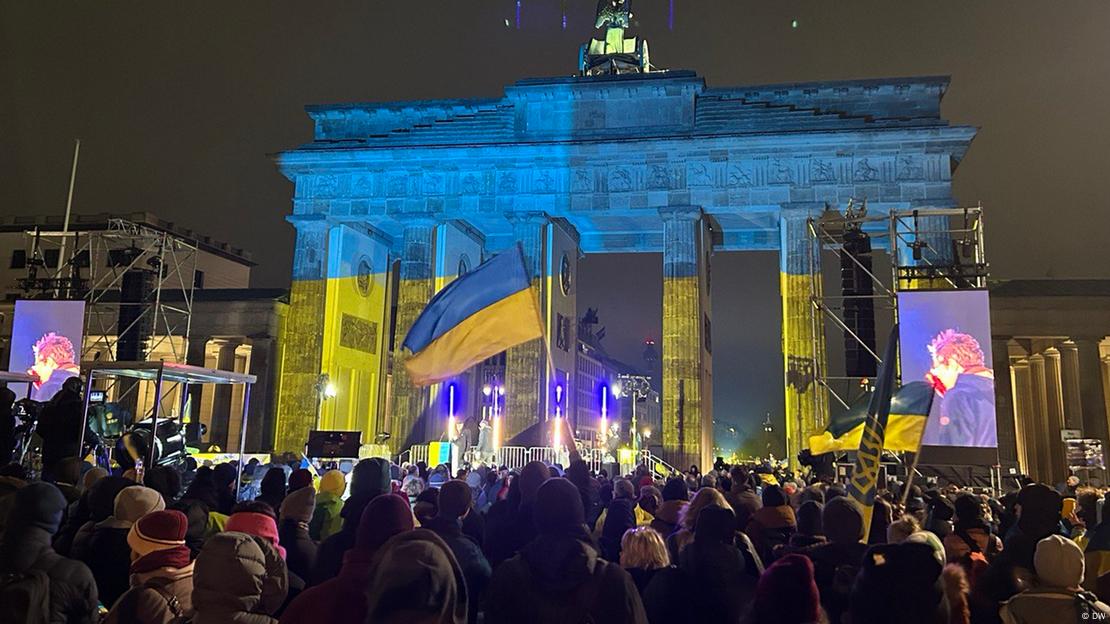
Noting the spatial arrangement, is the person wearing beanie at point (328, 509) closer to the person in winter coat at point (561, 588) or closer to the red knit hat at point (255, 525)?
the red knit hat at point (255, 525)

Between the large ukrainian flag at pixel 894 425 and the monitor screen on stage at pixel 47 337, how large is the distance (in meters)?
24.8

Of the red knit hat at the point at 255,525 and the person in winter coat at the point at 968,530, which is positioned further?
the person in winter coat at the point at 968,530

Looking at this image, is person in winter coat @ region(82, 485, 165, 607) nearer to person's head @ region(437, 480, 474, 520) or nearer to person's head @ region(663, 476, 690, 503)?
person's head @ region(437, 480, 474, 520)

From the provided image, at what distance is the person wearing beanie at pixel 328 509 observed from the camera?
24.5 ft

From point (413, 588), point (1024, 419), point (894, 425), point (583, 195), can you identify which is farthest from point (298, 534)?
point (1024, 419)

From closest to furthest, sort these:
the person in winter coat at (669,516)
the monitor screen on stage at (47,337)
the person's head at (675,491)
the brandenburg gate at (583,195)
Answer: the person in winter coat at (669,516)
the person's head at (675,491)
the monitor screen on stage at (47,337)
the brandenburg gate at (583,195)

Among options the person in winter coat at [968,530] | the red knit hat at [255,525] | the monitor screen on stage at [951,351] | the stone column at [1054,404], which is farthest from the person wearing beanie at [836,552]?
the stone column at [1054,404]

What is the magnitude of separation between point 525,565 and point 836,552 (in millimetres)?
2381

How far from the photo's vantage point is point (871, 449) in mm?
7508

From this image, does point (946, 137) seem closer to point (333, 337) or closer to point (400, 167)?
point (400, 167)

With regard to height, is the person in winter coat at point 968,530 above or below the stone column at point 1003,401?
below

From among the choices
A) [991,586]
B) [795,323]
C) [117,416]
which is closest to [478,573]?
[991,586]

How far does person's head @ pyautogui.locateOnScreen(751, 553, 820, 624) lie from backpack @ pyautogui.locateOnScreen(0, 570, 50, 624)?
3603 millimetres

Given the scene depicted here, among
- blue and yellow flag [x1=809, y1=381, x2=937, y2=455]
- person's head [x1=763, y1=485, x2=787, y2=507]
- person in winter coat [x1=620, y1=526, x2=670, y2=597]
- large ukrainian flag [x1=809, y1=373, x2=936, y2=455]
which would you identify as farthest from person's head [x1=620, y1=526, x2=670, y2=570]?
large ukrainian flag [x1=809, y1=373, x2=936, y2=455]
